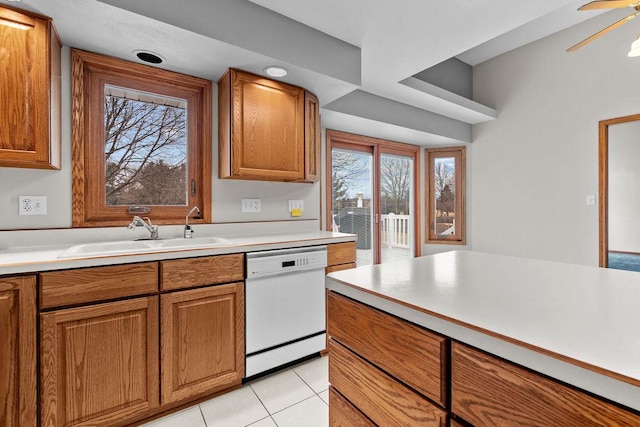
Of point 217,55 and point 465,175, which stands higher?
point 217,55

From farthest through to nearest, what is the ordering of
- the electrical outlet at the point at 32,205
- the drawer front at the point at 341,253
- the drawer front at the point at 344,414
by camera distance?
the drawer front at the point at 341,253
the electrical outlet at the point at 32,205
the drawer front at the point at 344,414

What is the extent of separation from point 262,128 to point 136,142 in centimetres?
90

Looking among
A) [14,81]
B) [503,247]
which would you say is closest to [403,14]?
[14,81]

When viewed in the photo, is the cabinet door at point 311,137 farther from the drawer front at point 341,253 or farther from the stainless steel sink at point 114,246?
the stainless steel sink at point 114,246

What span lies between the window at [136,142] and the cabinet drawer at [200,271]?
62cm

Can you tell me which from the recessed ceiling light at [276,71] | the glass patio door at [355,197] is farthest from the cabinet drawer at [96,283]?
the glass patio door at [355,197]

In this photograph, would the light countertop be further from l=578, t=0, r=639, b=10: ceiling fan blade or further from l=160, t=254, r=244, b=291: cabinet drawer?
l=578, t=0, r=639, b=10: ceiling fan blade

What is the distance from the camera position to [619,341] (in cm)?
54

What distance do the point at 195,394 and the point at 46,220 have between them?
4.52 ft

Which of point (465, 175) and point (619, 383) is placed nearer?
point (619, 383)

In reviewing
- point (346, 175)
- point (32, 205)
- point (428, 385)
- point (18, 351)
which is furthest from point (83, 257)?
point (346, 175)

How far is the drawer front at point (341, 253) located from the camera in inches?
89.1

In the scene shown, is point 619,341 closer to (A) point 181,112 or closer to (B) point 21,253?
(B) point 21,253

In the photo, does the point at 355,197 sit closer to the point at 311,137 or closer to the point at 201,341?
the point at 311,137
